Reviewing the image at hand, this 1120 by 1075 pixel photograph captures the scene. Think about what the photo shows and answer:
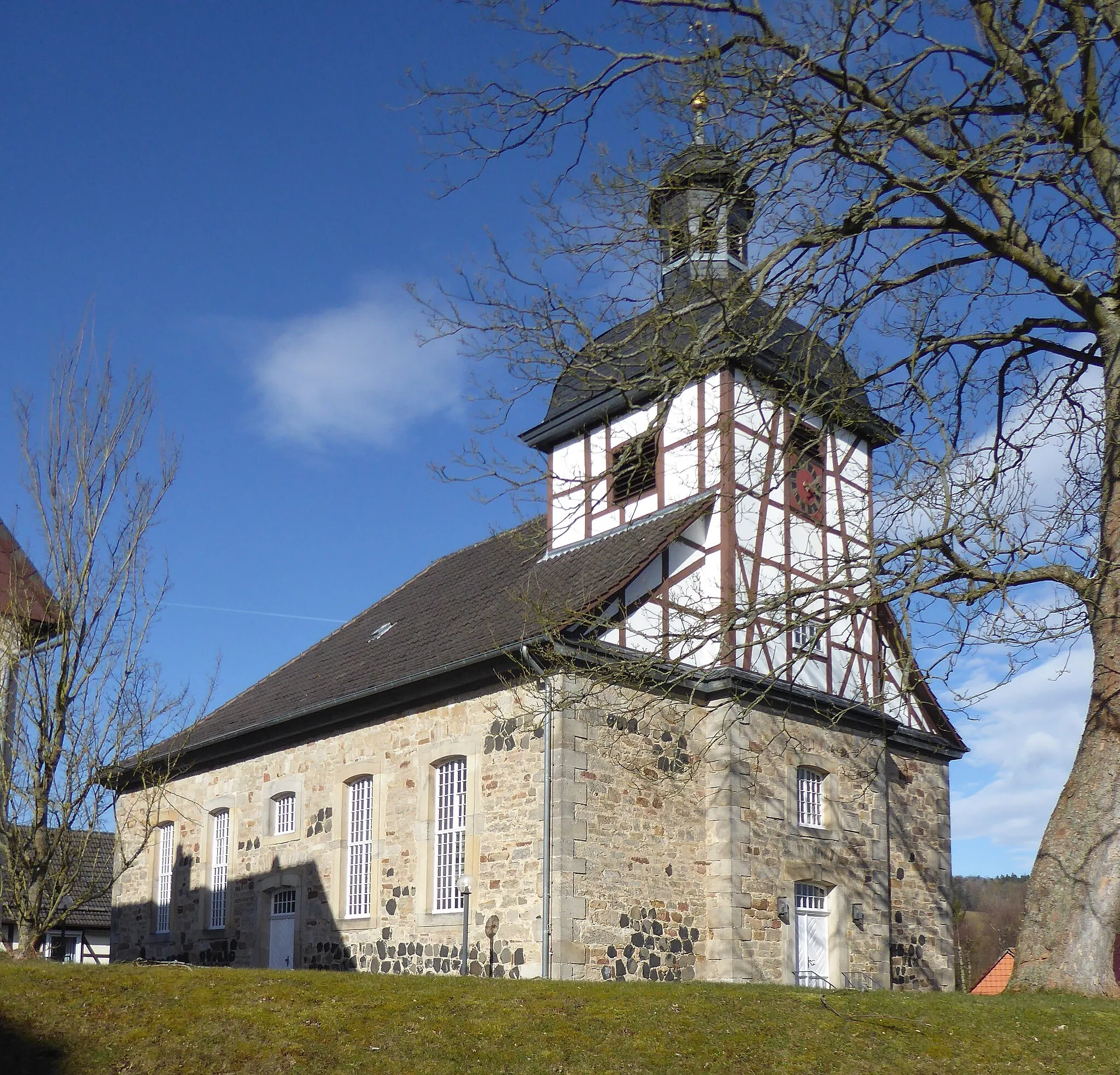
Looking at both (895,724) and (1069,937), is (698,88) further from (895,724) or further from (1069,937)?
(895,724)

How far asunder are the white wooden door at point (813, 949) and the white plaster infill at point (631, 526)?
5157 millimetres

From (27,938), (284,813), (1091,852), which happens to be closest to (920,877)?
(1091,852)

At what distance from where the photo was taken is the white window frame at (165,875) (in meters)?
20.2

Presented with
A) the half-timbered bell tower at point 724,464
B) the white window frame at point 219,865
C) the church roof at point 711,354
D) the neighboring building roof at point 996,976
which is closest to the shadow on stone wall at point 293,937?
the white window frame at point 219,865

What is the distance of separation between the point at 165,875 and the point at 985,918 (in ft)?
183

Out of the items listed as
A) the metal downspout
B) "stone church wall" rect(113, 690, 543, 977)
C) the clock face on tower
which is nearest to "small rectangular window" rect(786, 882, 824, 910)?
the metal downspout

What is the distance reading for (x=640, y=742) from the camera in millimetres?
14461

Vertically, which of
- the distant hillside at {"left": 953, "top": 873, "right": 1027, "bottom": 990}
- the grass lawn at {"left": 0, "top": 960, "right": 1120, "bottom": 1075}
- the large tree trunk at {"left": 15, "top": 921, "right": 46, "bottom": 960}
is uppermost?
the large tree trunk at {"left": 15, "top": 921, "right": 46, "bottom": 960}

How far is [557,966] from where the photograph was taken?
12.9 metres

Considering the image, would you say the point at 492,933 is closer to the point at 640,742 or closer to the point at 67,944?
the point at 640,742

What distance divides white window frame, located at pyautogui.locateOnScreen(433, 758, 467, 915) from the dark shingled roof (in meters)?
1.23

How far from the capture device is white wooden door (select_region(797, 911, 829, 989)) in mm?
15297

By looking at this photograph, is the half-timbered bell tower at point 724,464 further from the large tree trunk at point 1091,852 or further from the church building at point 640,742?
the large tree trunk at point 1091,852

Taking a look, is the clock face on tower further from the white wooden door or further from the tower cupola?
the tower cupola
